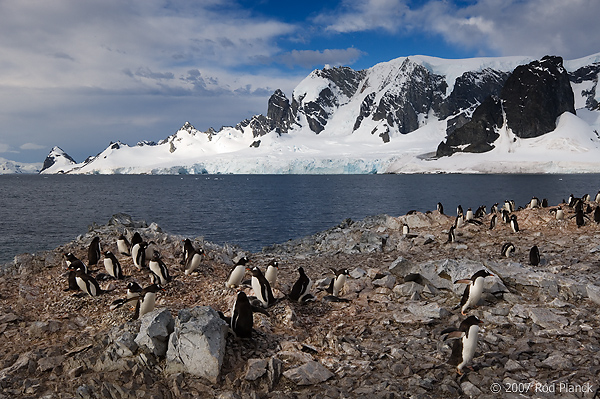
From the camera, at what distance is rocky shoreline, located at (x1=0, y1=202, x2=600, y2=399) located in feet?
20.4

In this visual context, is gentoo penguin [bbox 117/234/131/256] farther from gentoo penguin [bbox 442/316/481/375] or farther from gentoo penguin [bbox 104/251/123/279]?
gentoo penguin [bbox 442/316/481/375]

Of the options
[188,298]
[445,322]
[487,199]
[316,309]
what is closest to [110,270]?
[188,298]

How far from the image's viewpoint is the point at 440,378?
643 cm

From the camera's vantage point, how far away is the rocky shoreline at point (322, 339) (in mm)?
6227

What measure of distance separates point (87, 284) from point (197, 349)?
5062 mm

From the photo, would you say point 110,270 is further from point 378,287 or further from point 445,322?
point 445,322

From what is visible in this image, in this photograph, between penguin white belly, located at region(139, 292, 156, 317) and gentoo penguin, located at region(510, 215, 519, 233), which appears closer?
penguin white belly, located at region(139, 292, 156, 317)

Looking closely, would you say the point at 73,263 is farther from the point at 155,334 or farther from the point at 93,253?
the point at 155,334

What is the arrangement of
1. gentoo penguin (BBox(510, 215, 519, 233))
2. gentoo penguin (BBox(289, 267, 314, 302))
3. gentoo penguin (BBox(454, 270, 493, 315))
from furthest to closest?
1. gentoo penguin (BBox(510, 215, 519, 233))
2. gentoo penguin (BBox(289, 267, 314, 302))
3. gentoo penguin (BBox(454, 270, 493, 315))

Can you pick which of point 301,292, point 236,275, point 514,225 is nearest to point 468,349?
point 301,292

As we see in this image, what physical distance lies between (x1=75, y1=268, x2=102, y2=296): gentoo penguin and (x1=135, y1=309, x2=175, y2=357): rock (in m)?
3.86

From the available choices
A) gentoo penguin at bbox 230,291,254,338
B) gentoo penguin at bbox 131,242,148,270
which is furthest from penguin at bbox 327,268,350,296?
A: gentoo penguin at bbox 131,242,148,270

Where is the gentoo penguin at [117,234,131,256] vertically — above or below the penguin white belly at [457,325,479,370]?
above

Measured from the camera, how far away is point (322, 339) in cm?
758
